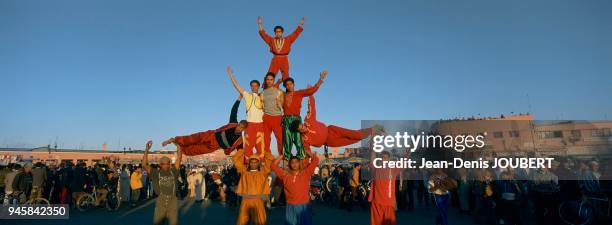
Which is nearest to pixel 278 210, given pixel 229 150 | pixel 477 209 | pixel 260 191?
pixel 229 150

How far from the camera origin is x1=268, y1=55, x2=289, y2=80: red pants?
10.4m

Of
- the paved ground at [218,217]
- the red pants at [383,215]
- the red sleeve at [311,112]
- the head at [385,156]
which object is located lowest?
the paved ground at [218,217]

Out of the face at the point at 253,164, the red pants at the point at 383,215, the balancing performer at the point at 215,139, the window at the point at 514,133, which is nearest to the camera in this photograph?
the red pants at the point at 383,215

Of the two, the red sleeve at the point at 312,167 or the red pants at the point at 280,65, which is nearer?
the red sleeve at the point at 312,167

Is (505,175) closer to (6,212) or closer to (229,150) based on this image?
(229,150)

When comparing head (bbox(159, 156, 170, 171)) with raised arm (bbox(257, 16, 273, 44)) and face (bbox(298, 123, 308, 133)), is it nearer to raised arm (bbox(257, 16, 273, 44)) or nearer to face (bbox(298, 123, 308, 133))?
face (bbox(298, 123, 308, 133))

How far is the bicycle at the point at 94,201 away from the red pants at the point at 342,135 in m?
9.09

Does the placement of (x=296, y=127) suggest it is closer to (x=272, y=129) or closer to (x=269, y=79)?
(x=272, y=129)

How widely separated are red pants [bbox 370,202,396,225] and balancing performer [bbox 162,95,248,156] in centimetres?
421

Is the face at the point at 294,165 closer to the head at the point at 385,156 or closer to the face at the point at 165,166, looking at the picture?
the head at the point at 385,156

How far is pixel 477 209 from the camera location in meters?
12.0

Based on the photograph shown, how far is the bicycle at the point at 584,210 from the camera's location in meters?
9.51

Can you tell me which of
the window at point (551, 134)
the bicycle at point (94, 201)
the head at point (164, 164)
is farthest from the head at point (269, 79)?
the window at point (551, 134)

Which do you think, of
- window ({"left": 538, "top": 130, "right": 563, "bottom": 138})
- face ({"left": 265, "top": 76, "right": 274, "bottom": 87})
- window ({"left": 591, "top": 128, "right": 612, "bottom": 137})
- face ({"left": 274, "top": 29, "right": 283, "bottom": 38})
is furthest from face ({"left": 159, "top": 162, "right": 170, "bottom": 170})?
window ({"left": 538, "top": 130, "right": 563, "bottom": 138})
